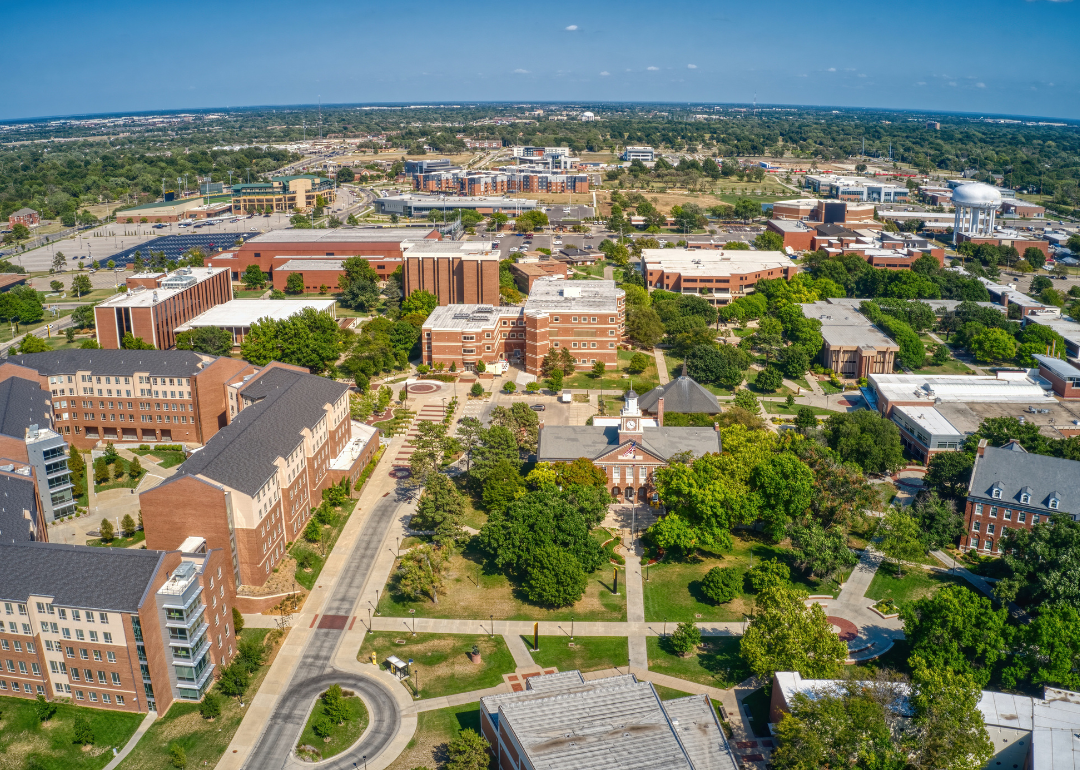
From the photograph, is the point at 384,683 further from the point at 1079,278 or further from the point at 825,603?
the point at 1079,278

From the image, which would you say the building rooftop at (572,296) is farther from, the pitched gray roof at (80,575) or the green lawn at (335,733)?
the pitched gray roof at (80,575)

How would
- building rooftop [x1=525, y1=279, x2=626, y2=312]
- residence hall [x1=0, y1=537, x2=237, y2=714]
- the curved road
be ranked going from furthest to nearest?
building rooftop [x1=525, y1=279, x2=626, y2=312] < residence hall [x1=0, y1=537, x2=237, y2=714] < the curved road

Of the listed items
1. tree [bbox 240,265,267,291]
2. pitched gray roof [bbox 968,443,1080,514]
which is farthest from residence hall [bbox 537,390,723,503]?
tree [bbox 240,265,267,291]

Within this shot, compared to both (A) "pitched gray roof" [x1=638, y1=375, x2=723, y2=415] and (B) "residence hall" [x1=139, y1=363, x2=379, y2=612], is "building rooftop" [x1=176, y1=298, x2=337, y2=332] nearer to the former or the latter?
(B) "residence hall" [x1=139, y1=363, x2=379, y2=612]

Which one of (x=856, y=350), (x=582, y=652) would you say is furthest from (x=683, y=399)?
(x=582, y=652)

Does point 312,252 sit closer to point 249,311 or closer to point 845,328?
point 249,311

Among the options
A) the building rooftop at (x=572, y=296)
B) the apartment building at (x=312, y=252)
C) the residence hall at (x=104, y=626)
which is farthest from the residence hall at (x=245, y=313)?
the residence hall at (x=104, y=626)
